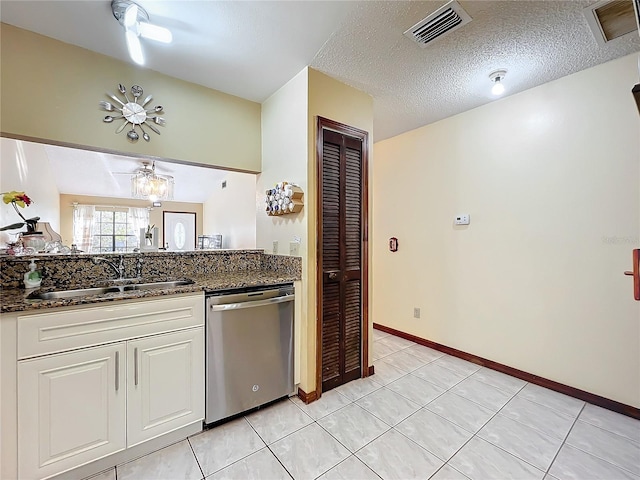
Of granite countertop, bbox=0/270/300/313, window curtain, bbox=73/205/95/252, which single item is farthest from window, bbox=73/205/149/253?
granite countertop, bbox=0/270/300/313

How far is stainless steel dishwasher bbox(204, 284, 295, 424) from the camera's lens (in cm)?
184

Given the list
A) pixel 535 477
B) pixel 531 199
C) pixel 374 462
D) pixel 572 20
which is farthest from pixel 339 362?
pixel 572 20

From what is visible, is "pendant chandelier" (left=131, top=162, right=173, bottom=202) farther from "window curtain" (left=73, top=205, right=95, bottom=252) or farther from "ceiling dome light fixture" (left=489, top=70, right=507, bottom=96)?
"ceiling dome light fixture" (left=489, top=70, right=507, bottom=96)

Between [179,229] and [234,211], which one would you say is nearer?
[234,211]

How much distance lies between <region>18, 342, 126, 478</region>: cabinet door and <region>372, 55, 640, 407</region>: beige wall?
9.35ft

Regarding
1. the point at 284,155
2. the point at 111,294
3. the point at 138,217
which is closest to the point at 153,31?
the point at 284,155

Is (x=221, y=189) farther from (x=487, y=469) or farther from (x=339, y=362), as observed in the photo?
(x=487, y=469)

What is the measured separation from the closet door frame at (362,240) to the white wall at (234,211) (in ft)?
5.98

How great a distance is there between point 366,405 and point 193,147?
2437mm

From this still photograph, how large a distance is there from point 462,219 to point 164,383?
2.84m

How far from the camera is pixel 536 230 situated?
2395 mm

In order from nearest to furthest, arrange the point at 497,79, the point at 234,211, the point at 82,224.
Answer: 1. the point at 497,79
2. the point at 234,211
3. the point at 82,224

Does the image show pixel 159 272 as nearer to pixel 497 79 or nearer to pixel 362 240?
pixel 362 240

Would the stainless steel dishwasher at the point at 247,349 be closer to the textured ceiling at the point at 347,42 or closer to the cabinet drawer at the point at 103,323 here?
the cabinet drawer at the point at 103,323
